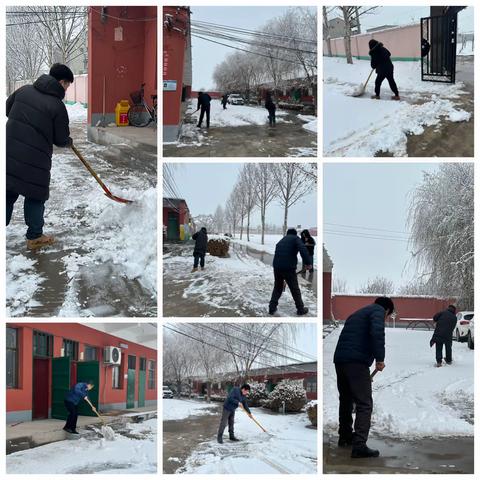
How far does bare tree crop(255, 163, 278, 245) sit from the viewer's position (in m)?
5.05

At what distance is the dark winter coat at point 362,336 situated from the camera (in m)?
4.30

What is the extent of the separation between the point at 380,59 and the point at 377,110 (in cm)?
41

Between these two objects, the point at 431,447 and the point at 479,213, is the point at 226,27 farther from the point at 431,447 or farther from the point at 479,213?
the point at 431,447

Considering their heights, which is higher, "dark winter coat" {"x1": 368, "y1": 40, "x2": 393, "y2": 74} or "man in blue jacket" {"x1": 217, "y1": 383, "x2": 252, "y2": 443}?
"dark winter coat" {"x1": 368, "y1": 40, "x2": 393, "y2": 74}

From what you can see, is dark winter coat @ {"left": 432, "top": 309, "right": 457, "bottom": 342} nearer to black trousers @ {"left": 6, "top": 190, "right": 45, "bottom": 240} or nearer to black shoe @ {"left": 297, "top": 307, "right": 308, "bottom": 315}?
black shoe @ {"left": 297, "top": 307, "right": 308, "bottom": 315}

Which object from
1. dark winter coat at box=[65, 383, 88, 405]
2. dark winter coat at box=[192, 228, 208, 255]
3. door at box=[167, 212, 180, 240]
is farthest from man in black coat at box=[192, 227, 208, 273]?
dark winter coat at box=[65, 383, 88, 405]

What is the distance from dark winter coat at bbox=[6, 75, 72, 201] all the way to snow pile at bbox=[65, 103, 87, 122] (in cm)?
39

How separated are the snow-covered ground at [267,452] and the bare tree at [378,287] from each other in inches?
43.1

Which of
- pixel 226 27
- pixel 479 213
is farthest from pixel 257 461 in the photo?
pixel 226 27

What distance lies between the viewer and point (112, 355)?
6.45 metres

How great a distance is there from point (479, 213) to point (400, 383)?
1501 millimetres

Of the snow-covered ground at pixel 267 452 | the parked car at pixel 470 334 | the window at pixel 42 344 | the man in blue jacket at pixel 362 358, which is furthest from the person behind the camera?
the window at pixel 42 344

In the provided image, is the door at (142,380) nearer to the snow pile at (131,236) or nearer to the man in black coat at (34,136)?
the snow pile at (131,236)

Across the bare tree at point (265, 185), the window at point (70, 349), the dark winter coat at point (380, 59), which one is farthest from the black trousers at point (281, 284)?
the window at point (70, 349)
